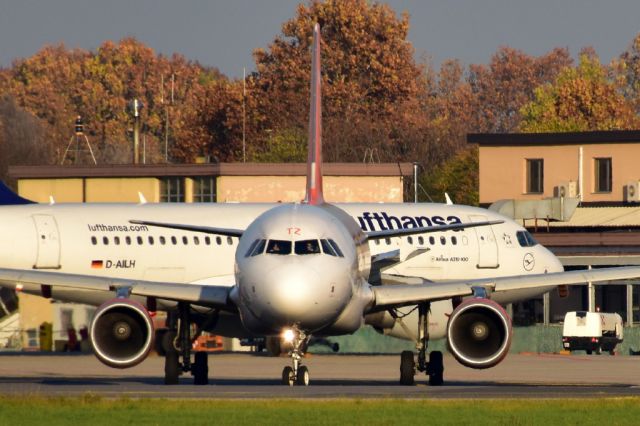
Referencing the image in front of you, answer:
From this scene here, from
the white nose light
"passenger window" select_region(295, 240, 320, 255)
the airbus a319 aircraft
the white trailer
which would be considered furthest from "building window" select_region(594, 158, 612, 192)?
"passenger window" select_region(295, 240, 320, 255)

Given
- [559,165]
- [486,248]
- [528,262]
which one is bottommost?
[528,262]

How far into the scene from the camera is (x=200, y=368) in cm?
3450

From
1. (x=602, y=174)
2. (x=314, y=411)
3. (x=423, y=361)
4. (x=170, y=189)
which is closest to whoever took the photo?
(x=314, y=411)

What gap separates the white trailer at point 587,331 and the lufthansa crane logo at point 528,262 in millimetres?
4397

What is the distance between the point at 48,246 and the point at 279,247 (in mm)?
20099

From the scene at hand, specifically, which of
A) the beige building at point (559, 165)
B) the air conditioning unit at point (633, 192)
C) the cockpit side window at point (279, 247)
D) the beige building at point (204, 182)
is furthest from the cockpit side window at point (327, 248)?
the beige building at point (559, 165)

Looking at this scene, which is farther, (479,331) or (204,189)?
(204,189)

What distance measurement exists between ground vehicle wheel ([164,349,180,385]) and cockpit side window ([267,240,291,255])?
3.98 metres

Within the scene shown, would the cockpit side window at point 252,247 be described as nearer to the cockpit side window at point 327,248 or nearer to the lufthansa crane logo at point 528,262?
the cockpit side window at point 327,248

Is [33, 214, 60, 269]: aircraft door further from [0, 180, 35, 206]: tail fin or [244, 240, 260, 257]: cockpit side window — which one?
[244, 240, 260, 257]: cockpit side window

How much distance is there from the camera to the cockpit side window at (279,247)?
30969 millimetres

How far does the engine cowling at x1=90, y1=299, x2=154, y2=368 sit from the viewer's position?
32.5 m

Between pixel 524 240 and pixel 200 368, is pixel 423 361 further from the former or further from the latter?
pixel 524 240

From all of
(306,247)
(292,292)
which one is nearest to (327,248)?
(306,247)
